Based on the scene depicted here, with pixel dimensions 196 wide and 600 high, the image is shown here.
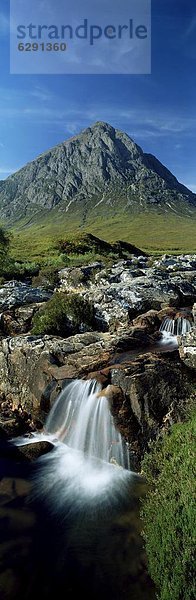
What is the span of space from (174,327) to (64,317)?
7.55m

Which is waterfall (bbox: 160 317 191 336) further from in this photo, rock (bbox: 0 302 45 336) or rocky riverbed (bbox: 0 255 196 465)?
rock (bbox: 0 302 45 336)

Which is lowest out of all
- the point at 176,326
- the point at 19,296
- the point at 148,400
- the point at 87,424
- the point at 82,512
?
the point at 82,512

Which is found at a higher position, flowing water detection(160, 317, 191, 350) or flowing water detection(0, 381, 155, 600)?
flowing water detection(160, 317, 191, 350)

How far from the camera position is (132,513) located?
13188 mm

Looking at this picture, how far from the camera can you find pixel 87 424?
16.6m

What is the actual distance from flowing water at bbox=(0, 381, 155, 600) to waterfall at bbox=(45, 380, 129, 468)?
4 centimetres

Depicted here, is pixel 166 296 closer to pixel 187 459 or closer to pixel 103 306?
pixel 103 306

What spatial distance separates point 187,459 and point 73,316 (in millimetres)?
15958

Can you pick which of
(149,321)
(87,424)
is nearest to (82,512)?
(87,424)

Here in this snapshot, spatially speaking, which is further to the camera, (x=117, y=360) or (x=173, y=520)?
(x=117, y=360)

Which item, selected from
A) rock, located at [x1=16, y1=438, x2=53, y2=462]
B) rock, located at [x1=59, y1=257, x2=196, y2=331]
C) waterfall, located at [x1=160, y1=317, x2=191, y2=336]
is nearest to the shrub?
rock, located at [x1=59, y1=257, x2=196, y2=331]

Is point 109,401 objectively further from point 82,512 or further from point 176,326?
point 176,326

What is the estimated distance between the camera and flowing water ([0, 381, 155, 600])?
34.6 ft

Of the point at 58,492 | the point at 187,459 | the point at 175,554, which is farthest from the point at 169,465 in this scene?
the point at 58,492
